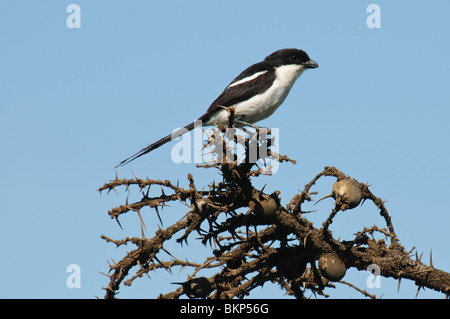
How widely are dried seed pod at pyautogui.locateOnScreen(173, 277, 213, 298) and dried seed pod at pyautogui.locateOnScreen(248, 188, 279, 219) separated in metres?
0.54

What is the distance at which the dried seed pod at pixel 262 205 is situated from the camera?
Result: 354 centimetres

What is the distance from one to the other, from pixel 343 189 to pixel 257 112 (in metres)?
3.85

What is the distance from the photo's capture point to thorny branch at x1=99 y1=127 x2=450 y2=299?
3.44m

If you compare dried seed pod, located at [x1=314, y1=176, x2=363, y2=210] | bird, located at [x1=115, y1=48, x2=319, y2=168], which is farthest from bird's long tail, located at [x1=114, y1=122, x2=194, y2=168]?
dried seed pod, located at [x1=314, y1=176, x2=363, y2=210]

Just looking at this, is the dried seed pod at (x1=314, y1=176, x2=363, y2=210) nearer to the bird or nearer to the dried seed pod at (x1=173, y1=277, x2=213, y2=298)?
the dried seed pod at (x1=173, y1=277, x2=213, y2=298)

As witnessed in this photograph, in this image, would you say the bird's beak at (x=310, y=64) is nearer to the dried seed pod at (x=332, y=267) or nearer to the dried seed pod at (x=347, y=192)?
the dried seed pod at (x=347, y=192)

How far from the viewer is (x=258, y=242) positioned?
3.69 m

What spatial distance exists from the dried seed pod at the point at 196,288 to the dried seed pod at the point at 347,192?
900 mm

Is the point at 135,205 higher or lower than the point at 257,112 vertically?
lower
